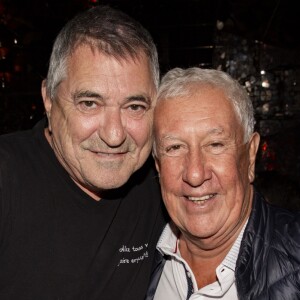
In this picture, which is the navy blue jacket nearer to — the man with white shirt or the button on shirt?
the man with white shirt

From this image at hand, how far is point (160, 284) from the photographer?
Result: 78.5 inches

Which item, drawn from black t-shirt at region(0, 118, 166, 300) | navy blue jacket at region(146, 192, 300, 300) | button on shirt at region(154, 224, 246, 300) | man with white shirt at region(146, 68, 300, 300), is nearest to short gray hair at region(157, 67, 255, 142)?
man with white shirt at region(146, 68, 300, 300)

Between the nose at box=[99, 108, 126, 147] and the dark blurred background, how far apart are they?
3.44 metres

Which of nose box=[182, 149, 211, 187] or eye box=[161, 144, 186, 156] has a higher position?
eye box=[161, 144, 186, 156]

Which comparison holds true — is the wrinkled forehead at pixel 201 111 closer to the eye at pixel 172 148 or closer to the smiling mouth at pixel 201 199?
the eye at pixel 172 148

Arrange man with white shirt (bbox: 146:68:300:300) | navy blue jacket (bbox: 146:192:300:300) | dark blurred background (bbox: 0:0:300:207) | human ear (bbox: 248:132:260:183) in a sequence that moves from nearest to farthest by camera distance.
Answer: navy blue jacket (bbox: 146:192:300:300) < man with white shirt (bbox: 146:68:300:300) < human ear (bbox: 248:132:260:183) < dark blurred background (bbox: 0:0:300:207)

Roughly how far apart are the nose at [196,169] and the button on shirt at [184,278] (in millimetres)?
355

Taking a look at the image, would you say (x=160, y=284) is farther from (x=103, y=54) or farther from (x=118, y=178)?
(x=103, y=54)

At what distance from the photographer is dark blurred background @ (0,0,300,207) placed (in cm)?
512

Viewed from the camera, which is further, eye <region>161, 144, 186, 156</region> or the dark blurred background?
the dark blurred background

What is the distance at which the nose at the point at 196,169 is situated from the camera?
1725mm

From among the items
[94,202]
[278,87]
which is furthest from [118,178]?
[278,87]

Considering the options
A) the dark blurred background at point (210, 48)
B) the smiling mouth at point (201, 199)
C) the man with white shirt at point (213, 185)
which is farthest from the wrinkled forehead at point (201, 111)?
the dark blurred background at point (210, 48)

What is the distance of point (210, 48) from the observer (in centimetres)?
640
